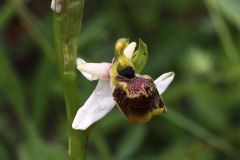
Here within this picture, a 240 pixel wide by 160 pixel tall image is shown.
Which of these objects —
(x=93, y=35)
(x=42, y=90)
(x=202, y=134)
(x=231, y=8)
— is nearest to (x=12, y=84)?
(x=42, y=90)

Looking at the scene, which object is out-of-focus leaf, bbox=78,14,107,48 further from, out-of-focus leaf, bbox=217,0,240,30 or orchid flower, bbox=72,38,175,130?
orchid flower, bbox=72,38,175,130

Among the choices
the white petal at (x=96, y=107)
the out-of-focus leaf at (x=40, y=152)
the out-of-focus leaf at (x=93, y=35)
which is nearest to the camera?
the white petal at (x=96, y=107)

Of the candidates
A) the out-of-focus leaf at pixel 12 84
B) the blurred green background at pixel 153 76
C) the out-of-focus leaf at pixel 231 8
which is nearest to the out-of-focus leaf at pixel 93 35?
the blurred green background at pixel 153 76

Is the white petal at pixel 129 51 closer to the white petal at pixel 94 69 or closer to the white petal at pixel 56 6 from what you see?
the white petal at pixel 94 69

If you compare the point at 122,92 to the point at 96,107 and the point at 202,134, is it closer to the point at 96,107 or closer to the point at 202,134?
the point at 96,107

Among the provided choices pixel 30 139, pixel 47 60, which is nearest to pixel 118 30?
pixel 47 60

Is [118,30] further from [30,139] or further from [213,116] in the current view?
[30,139]

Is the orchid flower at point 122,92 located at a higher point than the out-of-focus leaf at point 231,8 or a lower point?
higher

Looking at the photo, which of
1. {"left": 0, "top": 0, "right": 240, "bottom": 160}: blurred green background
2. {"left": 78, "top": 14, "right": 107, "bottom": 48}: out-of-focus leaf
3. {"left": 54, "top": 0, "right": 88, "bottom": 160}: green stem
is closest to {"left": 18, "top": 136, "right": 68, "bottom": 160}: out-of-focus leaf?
{"left": 0, "top": 0, "right": 240, "bottom": 160}: blurred green background
